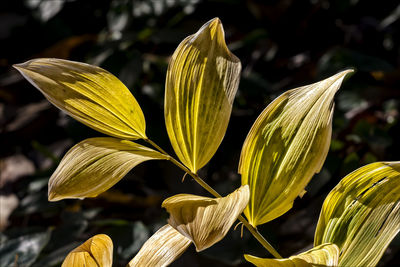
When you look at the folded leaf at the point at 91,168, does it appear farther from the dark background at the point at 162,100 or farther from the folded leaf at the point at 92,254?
the dark background at the point at 162,100

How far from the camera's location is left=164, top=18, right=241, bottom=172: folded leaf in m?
0.51

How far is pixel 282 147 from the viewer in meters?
0.50

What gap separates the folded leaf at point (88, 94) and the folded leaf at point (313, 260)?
20cm

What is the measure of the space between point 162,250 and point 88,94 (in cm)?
18

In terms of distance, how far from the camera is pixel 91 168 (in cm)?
48

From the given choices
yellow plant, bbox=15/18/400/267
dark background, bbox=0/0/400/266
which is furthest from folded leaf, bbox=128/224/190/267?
dark background, bbox=0/0/400/266

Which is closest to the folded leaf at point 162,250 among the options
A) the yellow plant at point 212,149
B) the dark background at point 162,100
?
the yellow plant at point 212,149

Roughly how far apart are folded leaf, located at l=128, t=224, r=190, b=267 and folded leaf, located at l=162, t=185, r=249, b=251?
0.06 m

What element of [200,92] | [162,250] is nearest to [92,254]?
[162,250]

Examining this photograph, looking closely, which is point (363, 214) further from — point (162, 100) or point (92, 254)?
point (162, 100)

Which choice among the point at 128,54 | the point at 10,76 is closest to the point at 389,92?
the point at 128,54

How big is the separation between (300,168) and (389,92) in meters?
0.92

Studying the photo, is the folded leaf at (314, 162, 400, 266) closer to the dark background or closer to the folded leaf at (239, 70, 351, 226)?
the folded leaf at (239, 70, 351, 226)

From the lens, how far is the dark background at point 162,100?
3.18 ft
